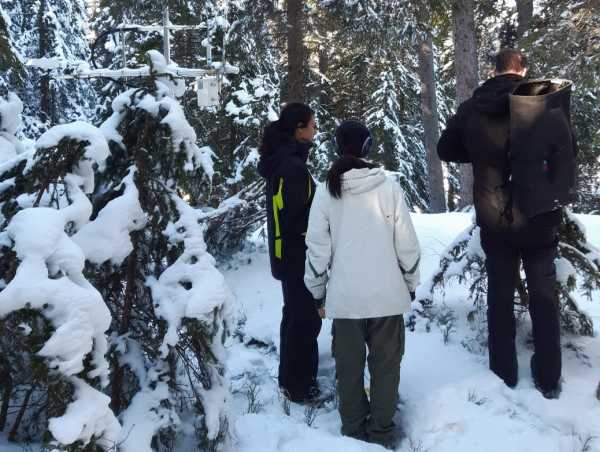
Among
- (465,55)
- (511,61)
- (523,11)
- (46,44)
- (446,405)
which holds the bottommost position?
(446,405)

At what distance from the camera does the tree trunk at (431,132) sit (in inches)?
634

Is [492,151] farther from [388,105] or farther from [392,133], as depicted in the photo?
[388,105]

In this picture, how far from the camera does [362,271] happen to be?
345 centimetres

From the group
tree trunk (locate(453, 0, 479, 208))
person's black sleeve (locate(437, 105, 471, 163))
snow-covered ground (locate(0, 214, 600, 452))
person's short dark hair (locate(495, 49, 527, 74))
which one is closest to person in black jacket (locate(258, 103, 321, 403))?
snow-covered ground (locate(0, 214, 600, 452))

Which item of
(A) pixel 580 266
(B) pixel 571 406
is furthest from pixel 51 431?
(A) pixel 580 266

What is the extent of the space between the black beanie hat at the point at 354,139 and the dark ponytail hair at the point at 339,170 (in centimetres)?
8

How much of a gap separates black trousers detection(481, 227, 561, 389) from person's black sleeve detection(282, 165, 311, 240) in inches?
49.9

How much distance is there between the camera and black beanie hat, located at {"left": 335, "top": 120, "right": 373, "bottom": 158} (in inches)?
140

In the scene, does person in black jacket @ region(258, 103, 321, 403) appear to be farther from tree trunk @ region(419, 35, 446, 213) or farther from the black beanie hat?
tree trunk @ region(419, 35, 446, 213)

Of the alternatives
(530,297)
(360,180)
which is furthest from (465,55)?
(360,180)

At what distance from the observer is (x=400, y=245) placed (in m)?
3.48

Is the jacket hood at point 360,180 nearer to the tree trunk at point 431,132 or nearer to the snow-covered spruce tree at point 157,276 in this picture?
the snow-covered spruce tree at point 157,276

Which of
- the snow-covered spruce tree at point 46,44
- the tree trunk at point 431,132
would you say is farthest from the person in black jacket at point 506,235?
the snow-covered spruce tree at point 46,44

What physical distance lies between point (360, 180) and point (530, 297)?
1471mm
